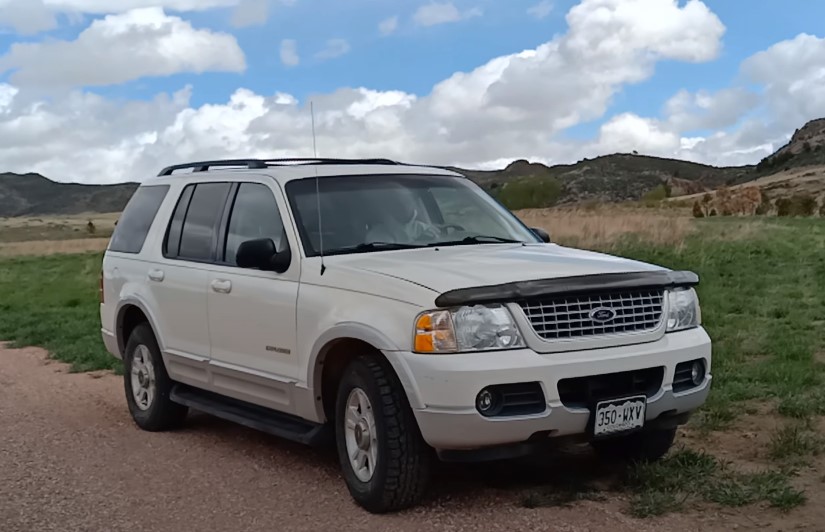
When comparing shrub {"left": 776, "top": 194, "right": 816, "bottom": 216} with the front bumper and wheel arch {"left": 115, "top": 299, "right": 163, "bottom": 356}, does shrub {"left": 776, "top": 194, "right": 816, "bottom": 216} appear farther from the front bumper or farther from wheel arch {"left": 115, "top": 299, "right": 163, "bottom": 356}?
the front bumper

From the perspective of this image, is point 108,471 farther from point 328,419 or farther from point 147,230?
point 147,230

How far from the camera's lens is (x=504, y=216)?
23.6ft

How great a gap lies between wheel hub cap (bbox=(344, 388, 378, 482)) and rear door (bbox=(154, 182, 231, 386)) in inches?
65.3

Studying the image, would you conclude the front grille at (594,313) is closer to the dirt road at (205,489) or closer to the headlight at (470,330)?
the headlight at (470,330)

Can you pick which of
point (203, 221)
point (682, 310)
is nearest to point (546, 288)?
point (682, 310)

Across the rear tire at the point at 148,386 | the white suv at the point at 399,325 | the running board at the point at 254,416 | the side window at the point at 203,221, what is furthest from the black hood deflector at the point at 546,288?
the rear tire at the point at 148,386

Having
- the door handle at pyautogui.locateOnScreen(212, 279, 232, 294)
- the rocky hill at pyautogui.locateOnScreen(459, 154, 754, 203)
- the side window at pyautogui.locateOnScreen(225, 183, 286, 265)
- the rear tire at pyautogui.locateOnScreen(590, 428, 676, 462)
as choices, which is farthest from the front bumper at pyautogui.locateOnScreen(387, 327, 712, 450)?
the rocky hill at pyautogui.locateOnScreen(459, 154, 754, 203)

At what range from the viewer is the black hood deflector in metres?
5.11

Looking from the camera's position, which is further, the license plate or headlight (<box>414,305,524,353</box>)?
the license plate

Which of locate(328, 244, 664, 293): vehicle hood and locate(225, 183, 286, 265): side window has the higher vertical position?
locate(225, 183, 286, 265): side window

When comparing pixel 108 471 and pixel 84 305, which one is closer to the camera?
pixel 108 471

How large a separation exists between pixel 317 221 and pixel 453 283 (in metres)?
1.45

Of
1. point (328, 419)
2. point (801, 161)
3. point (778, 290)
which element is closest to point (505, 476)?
point (328, 419)

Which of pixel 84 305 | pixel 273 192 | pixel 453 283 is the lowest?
pixel 84 305
